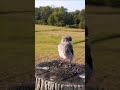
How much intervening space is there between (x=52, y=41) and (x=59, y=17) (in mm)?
254

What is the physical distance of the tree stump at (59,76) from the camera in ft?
10.5

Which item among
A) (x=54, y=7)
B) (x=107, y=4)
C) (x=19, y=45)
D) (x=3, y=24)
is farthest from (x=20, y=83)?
(x=107, y=4)

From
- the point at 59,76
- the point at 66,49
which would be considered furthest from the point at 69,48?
the point at 59,76

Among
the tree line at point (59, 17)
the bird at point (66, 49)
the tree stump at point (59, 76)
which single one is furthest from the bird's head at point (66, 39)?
the tree stump at point (59, 76)

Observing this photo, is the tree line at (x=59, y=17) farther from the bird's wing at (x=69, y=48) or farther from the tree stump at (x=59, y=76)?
the tree stump at (x=59, y=76)

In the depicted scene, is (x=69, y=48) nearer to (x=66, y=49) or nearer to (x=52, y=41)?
(x=66, y=49)

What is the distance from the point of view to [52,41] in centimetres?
336

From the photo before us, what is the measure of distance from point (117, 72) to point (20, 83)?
3.22ft

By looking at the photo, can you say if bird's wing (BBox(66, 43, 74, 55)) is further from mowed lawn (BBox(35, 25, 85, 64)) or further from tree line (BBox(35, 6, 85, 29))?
tree line (BBox(35, 6, 85, 29))

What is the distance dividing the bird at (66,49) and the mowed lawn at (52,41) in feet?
0.12

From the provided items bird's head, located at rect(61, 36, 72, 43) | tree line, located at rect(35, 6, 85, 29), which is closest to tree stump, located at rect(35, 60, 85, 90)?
bird's head, located at rect(61, 36, 72, 43)

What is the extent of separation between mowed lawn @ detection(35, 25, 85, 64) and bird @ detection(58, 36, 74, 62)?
36mm

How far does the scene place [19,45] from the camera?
332 centimetres

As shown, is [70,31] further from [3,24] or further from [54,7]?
[3,24]
